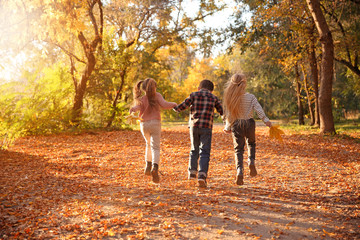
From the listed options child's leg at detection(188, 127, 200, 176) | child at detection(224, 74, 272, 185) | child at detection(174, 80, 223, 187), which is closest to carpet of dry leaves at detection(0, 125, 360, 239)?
child's leg at detection(188, 127, 200, 176)

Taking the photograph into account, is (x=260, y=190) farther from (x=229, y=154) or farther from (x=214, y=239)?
(x=229, y=154)

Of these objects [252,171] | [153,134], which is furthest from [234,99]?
[153,134]

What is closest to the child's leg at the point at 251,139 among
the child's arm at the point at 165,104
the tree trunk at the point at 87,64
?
the child's arm at the point at 165,104

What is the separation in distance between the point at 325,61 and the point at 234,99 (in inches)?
331

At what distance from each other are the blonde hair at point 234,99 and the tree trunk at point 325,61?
811cm

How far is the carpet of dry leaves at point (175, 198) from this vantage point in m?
3.68

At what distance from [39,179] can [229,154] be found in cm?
511

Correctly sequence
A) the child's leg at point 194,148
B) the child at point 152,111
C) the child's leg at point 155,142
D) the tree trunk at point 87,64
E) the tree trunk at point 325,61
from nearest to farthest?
1. the child's leg at point 194,148
2. the child at point 152,111
3. the child's leg at point 155,142
4. the tree trunk at point 325,61
5. the tree trunk at point 87,64

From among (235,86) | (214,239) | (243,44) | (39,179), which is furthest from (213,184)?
(243,44)

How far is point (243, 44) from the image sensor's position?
1770 centimetres

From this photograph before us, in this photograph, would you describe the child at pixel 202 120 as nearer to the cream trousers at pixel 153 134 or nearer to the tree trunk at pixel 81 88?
the cream trousers at pixel 153 134

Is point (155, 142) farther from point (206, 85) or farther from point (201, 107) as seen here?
point (206, 85)

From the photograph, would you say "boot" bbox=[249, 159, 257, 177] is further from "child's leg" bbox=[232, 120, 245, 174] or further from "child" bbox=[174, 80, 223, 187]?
"child" bbox=[174, 80, 223, 187]

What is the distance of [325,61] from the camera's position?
12406 millimetres
